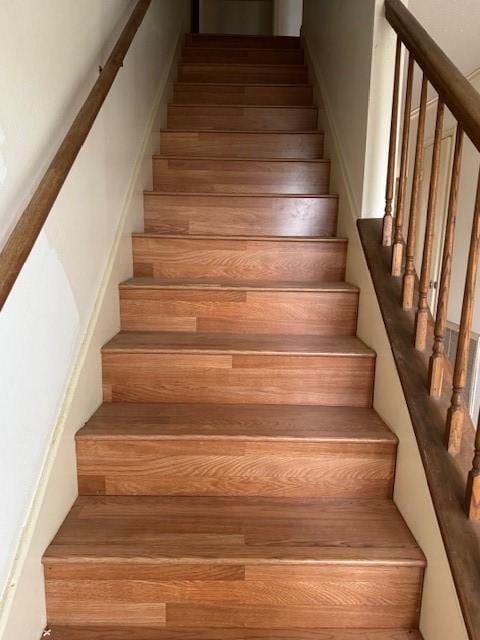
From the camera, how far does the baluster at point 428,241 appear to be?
4.55ft

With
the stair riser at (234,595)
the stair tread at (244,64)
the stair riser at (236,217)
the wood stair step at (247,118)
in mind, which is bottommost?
the stair riser at (234,595)

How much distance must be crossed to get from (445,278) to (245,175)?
5.07 ft

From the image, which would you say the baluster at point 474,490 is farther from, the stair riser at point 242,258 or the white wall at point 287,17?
the white wall at point 287,17

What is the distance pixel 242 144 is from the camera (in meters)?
2.81

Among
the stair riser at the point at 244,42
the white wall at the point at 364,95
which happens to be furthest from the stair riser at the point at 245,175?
the stair riser at the point at 244,42

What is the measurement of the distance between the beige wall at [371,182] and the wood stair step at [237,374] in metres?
0.10

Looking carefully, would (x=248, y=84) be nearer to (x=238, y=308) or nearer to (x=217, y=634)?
(x=238, y=308)

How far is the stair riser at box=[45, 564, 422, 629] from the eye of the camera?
1.26m

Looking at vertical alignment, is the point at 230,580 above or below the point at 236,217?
below

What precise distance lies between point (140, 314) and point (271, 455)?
768mm

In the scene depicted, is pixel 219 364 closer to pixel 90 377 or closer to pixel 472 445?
pixel 90 377

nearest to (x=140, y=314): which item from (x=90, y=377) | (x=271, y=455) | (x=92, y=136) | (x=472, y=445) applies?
(x=90, y=377)

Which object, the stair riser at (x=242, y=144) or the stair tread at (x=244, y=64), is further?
the stair tread at (x=244, y=64)

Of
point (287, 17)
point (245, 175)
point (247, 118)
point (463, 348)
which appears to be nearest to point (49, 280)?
point (463, 348)
